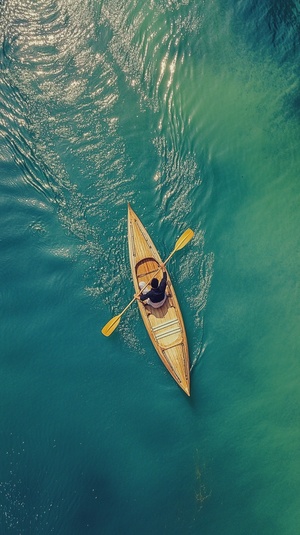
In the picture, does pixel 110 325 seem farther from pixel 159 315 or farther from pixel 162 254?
pixel 162 254

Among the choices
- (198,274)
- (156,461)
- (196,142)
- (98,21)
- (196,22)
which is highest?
(98,21)

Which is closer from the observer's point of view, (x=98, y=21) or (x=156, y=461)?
(x=156, y=461)

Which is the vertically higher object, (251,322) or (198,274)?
(198,274)

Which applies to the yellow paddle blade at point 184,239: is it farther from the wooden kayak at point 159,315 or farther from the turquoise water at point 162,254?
the wooden kayak at point 159,315

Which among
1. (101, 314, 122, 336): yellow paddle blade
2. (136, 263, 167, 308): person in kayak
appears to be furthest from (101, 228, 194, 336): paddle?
(136, 263, 167, 308): person in kayak

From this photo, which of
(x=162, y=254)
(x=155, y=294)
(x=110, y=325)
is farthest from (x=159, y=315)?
(x=162, y=254)

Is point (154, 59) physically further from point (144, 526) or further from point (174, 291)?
point (144, 526)

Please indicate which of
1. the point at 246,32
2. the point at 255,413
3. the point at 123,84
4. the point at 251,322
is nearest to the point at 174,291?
the point at 251,322
